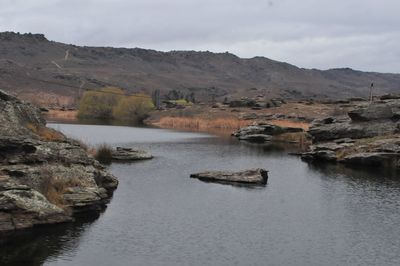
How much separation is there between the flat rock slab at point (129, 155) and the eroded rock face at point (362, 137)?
21.6 metres

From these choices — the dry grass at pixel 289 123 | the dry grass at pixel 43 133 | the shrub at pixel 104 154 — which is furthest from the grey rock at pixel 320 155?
the dry grass at pixel 289 123

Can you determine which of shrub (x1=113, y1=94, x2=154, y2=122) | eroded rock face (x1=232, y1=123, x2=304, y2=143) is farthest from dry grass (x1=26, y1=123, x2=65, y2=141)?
shrub (x1=113, y1=94, x2=154, y2=122)

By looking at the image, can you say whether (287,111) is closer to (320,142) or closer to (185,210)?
(320,142)

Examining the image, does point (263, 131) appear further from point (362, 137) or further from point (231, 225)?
point (231, 225)

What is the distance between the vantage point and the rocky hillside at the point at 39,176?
3247cm

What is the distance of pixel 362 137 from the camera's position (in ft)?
245

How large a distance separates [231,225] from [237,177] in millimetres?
16868

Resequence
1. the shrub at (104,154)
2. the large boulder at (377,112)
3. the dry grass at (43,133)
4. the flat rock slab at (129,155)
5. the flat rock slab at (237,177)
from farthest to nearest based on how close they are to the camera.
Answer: the large boulder at (377,112), the flat rock slab at (129,155), the shrub at (104,154), the flat rock slab at (237,177), the dry grass at (43,133)

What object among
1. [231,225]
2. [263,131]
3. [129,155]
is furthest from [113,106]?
[231,225]

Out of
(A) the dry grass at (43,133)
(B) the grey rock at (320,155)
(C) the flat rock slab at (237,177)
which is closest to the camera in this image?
(A) the dry grass at (43,133)

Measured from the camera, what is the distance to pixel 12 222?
3175cm

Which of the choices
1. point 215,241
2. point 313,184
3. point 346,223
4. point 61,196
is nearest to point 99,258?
point 215,241

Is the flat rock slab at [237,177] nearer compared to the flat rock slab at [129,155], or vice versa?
the flat rock slab at [237,177]

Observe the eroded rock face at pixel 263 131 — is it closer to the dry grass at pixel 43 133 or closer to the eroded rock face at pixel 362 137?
the eroded rock face at pixel 362 137
